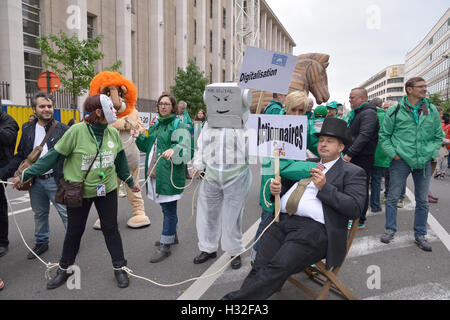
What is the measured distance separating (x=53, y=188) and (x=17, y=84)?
13.3m

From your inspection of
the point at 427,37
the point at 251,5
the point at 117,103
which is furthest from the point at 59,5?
the point at 427,37

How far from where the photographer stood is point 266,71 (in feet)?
11.4

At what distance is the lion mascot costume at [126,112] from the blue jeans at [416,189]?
136 inches

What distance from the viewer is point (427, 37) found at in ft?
268

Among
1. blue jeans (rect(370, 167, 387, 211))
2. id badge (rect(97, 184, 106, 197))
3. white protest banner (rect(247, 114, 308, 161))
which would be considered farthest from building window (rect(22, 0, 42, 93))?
white protest banner (rect(247, 114, 308, 161))

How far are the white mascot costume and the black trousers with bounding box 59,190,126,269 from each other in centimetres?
89

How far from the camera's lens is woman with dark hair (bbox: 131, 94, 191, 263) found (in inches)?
160

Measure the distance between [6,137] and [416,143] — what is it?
188 inches

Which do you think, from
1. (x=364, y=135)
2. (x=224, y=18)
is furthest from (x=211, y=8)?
(x=364, y=135)

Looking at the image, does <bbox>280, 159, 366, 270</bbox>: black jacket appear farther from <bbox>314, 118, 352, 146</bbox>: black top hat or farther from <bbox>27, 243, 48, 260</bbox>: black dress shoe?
<bbox>27, 243, 48, 260</bbox>: black dress shoe

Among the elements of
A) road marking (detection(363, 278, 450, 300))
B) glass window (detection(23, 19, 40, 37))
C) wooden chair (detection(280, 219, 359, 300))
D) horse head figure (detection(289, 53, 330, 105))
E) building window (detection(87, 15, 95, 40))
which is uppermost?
building window (detection(87, 15, 95, 40))

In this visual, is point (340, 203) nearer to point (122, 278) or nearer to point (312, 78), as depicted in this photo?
point (122, 278)

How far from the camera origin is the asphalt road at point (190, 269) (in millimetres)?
3203

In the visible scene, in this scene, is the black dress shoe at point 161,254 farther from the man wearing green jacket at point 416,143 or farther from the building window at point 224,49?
the building window at point 224,49
